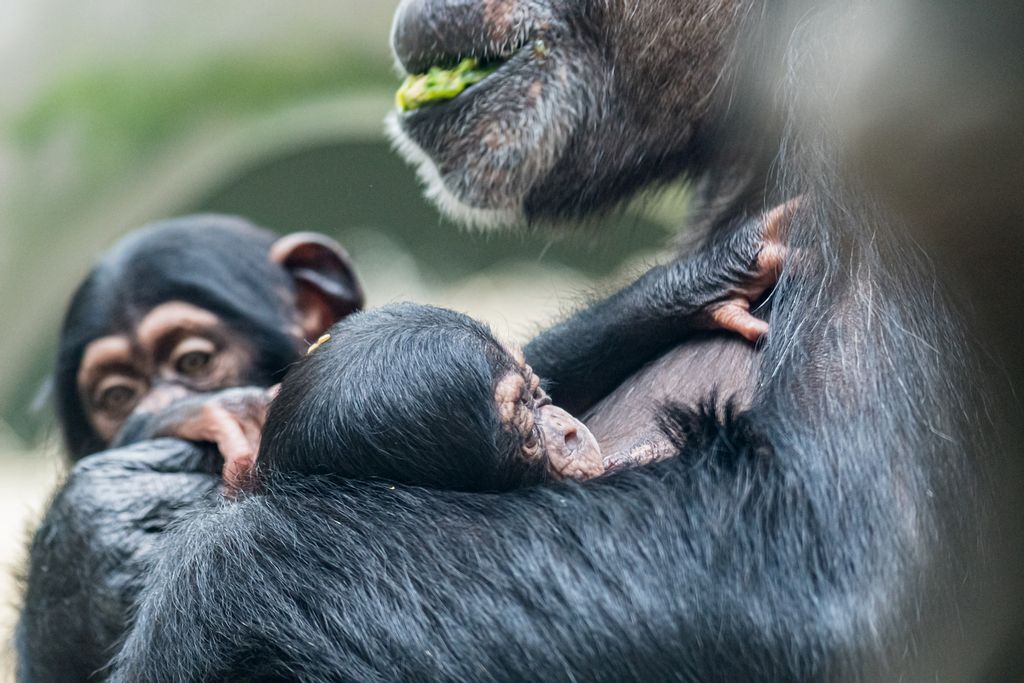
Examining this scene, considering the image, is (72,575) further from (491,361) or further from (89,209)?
(89,209)

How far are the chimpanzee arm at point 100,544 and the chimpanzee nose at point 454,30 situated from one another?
125cm

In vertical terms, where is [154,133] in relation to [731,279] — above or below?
above

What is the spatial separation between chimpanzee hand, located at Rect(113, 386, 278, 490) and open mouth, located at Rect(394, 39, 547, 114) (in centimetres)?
87

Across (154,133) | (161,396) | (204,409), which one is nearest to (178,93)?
(154,133)

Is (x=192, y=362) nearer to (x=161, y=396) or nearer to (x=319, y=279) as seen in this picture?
(x=161, y=396)

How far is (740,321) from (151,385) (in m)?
2.27

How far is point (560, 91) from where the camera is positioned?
3176mm

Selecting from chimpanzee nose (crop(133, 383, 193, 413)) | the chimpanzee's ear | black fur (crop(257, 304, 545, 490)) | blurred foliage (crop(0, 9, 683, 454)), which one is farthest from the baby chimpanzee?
blurred foliage (crop(0, 9, 683, 454))

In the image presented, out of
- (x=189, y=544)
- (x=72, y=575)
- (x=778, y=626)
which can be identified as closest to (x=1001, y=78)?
(x=778, y=626)

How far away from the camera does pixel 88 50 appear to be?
8031 mm

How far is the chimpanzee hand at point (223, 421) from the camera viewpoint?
3.25m

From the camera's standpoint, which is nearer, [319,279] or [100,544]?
[100,544]

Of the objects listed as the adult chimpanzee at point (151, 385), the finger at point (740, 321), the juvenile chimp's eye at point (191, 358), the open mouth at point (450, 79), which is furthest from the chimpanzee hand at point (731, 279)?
the juvenile chimp's eye at point (191, 358)

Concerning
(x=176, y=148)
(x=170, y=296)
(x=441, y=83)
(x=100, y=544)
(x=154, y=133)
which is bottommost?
(x=100, y=544)
